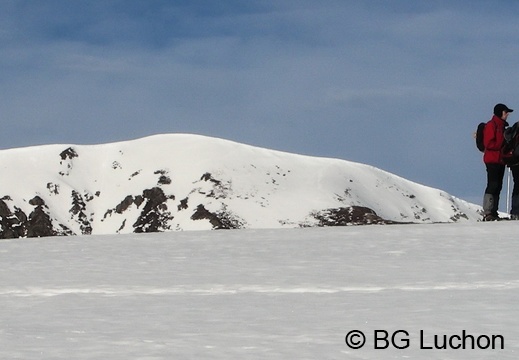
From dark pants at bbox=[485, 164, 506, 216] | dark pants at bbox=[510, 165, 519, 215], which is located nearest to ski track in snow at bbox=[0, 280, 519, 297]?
dark pants at bbox=[485, 164, 506, 216]

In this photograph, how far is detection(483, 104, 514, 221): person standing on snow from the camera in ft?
55.5

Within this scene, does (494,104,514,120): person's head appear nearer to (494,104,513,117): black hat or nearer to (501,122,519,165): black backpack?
(494,104,513,117): black hat

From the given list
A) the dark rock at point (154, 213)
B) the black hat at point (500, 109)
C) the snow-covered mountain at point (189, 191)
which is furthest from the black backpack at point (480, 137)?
the dark rock at point (154, 213)

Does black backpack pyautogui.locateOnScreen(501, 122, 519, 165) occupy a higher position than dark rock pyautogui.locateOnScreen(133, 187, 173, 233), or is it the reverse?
dark rock pyautogui.locateOnScreen(133, 187, 173, 233)

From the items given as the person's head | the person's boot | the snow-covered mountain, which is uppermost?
the snow-covered mountain

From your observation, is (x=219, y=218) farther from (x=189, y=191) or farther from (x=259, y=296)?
(x=259, y=296)

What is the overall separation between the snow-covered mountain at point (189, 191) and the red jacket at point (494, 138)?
11111 centimetres

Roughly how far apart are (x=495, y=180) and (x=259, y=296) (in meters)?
9.81

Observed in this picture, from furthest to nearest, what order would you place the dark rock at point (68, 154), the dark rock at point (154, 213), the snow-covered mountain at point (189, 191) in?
the dark rock at point (68, 154) → the dark rock at point (154, 213) → the snow-covered mountain at point (189, 191)

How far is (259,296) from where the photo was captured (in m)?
A: 8.69

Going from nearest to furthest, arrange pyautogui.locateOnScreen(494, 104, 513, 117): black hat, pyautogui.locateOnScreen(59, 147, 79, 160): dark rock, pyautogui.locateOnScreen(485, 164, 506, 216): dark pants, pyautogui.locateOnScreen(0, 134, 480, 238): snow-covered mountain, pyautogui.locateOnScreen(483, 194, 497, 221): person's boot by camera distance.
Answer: pyautogui.locateOnScreen(494, 104, 513, 117): black hat < pyautogui.locateOnScreen(485, 164, 506, 216): dark pants < pyautogui.locateOnScreen(483, 194, 497, 221): person's boot < pyautogui.locateOnScreen(0, 134, 480, 238): snow-covered mountain < pyautogui.locateOnScreen(59, 147, 79, 160): dark rock

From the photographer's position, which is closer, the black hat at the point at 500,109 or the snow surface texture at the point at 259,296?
the snow surface texture at the point at 259,296

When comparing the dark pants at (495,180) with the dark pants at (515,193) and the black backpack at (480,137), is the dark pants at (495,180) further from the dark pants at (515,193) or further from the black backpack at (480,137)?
the black backpack at (480,137)

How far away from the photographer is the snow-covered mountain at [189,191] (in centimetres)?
13575
